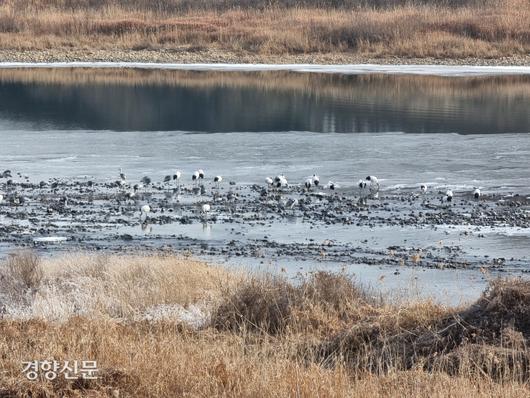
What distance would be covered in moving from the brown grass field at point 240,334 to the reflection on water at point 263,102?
15.0 meters

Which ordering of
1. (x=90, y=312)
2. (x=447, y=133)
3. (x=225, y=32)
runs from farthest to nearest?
1. (x=225, y=32)
2. (x=447, y=133)
3. (x=90, y=312)

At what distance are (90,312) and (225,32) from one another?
4070 cm

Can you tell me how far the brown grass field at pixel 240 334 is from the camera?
272 inches

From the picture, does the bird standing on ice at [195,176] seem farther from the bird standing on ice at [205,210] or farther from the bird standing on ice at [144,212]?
the bird standing on ice at [144,212]

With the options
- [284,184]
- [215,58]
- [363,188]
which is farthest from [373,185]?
[215,58]

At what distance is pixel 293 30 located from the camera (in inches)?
1933

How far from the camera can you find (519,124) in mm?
26203

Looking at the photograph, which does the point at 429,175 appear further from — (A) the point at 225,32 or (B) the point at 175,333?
(A) the point at 225,32

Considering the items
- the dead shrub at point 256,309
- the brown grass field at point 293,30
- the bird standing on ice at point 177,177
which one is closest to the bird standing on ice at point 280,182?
the bird standing on ice at point 177,177

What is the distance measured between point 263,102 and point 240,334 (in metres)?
22.7

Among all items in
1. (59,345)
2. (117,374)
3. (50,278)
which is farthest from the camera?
(50,278)

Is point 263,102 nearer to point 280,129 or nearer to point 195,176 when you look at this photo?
point 280,129

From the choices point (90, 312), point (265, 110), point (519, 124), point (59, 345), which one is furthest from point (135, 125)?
point (59, 345)

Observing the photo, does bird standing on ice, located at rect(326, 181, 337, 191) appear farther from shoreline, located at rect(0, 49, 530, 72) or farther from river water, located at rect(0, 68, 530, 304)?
shoreline, located at rect(0, 49, 530, 72)
